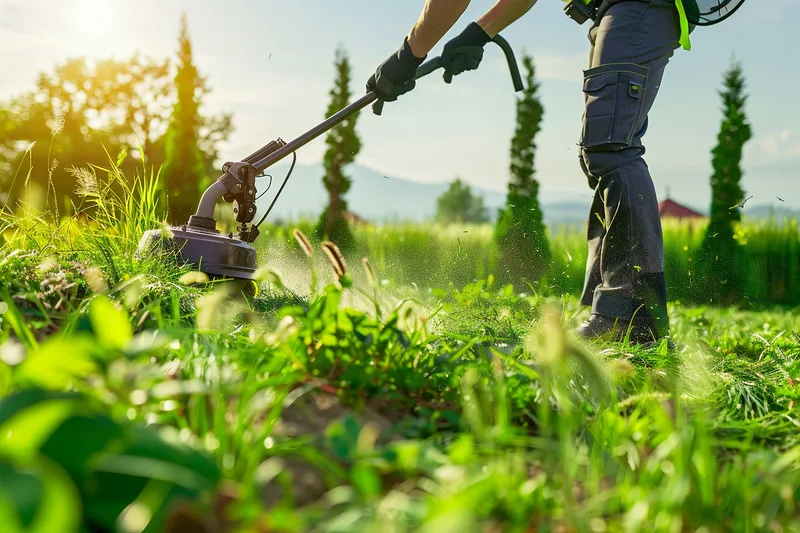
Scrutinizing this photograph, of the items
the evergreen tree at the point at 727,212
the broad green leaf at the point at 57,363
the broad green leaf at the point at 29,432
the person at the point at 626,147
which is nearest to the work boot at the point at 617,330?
the person at the point at 626,147

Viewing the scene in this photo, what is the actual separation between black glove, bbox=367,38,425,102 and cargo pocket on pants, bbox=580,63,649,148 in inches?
37.5

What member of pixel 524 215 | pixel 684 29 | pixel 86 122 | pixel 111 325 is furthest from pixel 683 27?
pixel 86 122

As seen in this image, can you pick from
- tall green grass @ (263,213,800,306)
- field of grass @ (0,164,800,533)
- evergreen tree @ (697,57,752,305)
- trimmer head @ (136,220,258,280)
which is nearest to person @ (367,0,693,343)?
field of grass @ (0,164,800,533)

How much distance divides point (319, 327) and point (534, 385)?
59cm

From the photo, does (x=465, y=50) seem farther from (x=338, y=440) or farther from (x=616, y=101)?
(x=338, y=440)

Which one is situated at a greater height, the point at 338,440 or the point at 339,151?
the point at 339,151

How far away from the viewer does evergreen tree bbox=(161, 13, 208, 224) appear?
37.2 ft

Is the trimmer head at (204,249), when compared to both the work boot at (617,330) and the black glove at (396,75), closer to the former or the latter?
the black glove at (396,75)

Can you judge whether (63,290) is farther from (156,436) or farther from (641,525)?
(641,525)

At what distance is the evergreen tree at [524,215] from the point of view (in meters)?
9.67

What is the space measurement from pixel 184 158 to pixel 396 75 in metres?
9.22

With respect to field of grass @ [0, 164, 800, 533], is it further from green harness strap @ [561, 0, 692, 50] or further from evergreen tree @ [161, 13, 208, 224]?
evergreen tree @ [161, 13, 208, 224]

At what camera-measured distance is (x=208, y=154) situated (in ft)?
72.8

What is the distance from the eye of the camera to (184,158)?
1176cm
